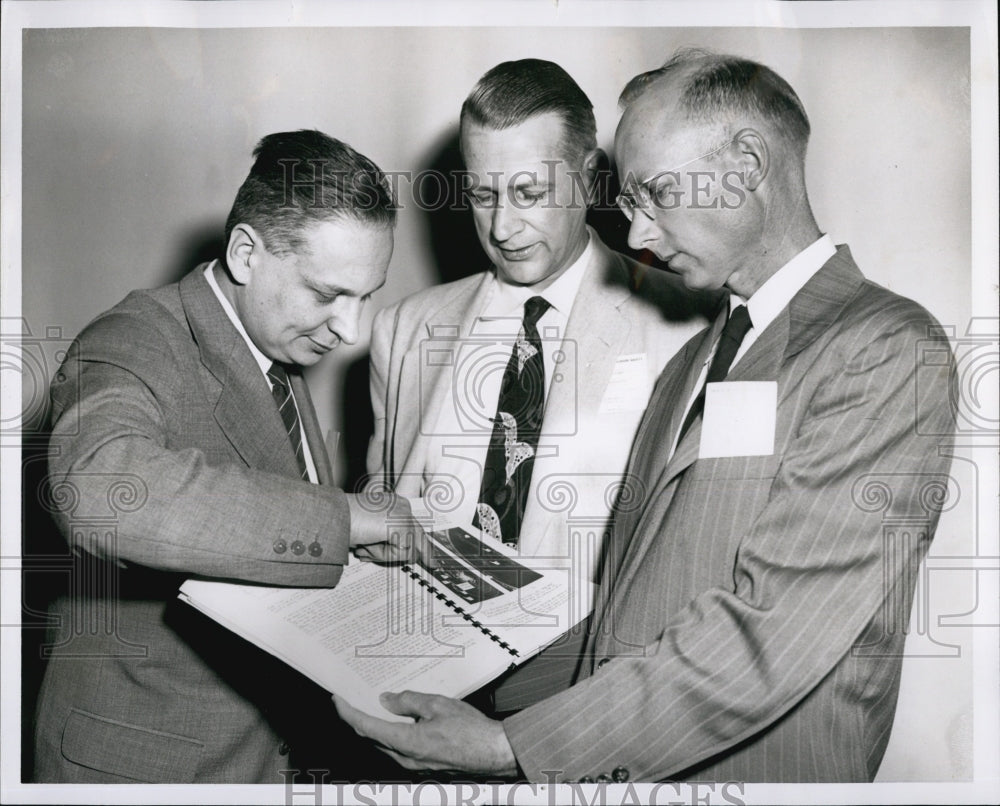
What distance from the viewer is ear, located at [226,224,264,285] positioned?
1.83 meters

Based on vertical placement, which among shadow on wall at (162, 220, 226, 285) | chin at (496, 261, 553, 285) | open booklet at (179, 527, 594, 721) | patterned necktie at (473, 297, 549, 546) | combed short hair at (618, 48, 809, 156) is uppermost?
combed short hair at (618, 48, 809, 156)

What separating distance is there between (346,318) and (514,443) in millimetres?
421

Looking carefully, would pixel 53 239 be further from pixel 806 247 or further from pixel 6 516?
pixel 806 247

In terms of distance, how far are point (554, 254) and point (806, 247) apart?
494mm

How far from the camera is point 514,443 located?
6.14 ft

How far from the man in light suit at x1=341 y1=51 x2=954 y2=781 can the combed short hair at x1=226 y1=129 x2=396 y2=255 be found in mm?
507

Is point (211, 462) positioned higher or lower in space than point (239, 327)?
lower

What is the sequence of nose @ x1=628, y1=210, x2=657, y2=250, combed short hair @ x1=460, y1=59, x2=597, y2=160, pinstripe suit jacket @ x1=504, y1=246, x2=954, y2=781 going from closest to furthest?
1. pinstripe suit jacket @ x1=504, y1=246, x2=954, y2=781
2. nose @ x1=628, y1=210, x2=657, y2=250
3. combed short hair @ x1=460, y1=59, x2=597, y2=160

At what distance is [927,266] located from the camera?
1.90 m

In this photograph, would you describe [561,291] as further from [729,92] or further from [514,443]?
[729,92]

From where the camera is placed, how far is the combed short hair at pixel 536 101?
1877 mm

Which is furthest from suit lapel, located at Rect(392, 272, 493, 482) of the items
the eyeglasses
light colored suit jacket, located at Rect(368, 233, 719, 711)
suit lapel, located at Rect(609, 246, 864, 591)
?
suit lapel, located at Rect(609, 246, 864, 591)

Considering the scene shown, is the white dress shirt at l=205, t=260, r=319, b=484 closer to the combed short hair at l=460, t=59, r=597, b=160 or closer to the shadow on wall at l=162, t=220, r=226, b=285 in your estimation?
the shadow on wall at l=162, t=220, r=226, b=285

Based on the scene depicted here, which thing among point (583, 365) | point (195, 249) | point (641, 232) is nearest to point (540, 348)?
point (583, 365)
